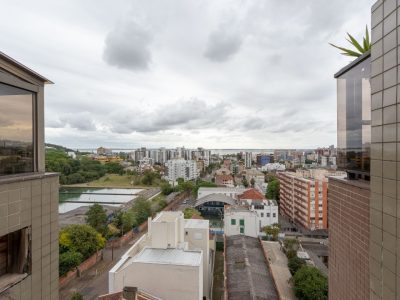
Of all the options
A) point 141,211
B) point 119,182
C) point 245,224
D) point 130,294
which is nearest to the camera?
point 130,294

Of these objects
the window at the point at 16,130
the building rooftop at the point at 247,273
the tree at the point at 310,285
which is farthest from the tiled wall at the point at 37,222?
the tree at the point at 310,285

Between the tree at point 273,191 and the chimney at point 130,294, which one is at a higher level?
the chimney at point 130,294

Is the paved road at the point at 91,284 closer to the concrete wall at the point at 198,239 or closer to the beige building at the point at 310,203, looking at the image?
the concrete wall at the point at 198,239

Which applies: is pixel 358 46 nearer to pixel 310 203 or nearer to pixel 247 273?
pixel 247 273

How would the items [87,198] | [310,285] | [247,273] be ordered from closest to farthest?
1. [310,285]
2. [247,273]
3. [87,198]

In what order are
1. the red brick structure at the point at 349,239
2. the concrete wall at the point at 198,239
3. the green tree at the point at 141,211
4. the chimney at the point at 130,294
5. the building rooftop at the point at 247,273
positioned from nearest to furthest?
the red brick structure at the point at 349,239 < the chimney at the point at 130,294 < the building rooftop at the point at 247,273 < the concrete wall at the point at 198,239 < the green tree at the point at 141,211

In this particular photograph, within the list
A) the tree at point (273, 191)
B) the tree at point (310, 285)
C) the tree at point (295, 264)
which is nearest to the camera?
the tree at point (310, 285)

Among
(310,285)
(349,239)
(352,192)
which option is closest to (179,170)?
(310,285)

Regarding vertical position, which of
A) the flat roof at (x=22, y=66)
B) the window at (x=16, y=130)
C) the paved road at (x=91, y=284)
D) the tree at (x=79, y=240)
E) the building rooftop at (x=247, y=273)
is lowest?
the paved road at (x=91, y=284)
